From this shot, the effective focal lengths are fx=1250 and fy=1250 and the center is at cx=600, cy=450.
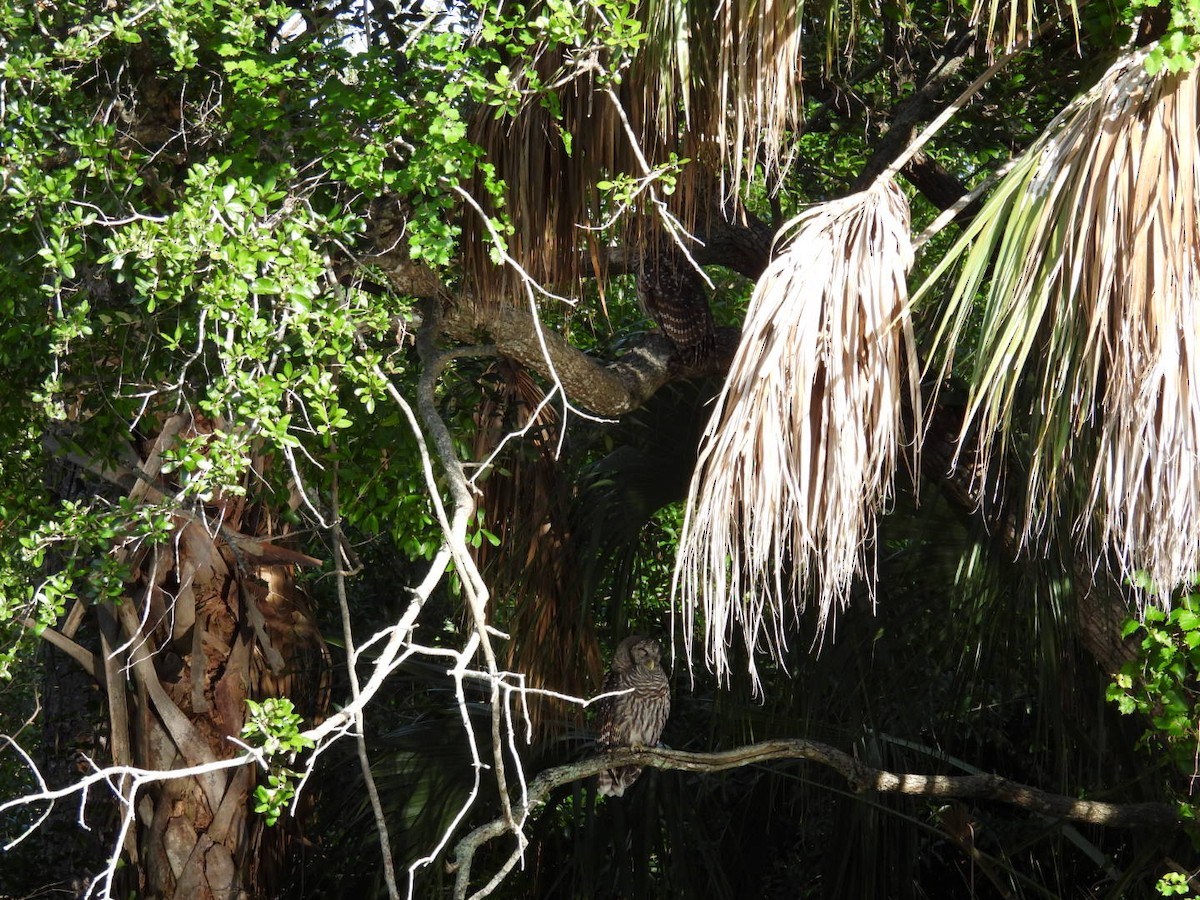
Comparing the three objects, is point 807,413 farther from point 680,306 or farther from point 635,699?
point 635,699

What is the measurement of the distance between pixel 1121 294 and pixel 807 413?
53cm

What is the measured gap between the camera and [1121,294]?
1.99 m

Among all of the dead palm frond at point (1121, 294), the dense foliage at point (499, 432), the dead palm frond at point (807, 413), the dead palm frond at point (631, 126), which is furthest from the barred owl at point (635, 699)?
the dead palm frond at point (1121, 294)

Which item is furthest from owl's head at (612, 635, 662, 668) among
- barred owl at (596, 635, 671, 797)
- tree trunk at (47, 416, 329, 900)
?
tree trunk at (47, 416, 329, 900)

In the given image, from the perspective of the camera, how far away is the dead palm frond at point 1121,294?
196 cm

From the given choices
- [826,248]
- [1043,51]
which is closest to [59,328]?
[826,248]

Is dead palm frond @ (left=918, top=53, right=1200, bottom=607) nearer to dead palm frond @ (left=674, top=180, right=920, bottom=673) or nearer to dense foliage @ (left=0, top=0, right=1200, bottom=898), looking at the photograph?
dense foliage @ (left=0, top=0, right=1200, bottom=898)

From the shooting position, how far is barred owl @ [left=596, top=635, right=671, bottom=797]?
4.46m

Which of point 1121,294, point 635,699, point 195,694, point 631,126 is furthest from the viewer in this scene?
point 635,699

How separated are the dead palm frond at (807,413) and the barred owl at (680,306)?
145 cm

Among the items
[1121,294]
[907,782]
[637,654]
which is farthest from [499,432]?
[1121,294]

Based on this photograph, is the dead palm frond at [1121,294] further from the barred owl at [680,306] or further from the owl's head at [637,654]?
the owl's head at [637,654]

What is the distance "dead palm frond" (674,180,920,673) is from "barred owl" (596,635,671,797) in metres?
2.34

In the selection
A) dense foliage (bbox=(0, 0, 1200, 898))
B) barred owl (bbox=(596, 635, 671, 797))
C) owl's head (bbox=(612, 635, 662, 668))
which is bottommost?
barred owl (bbox=(596, 635, 671, 797))
